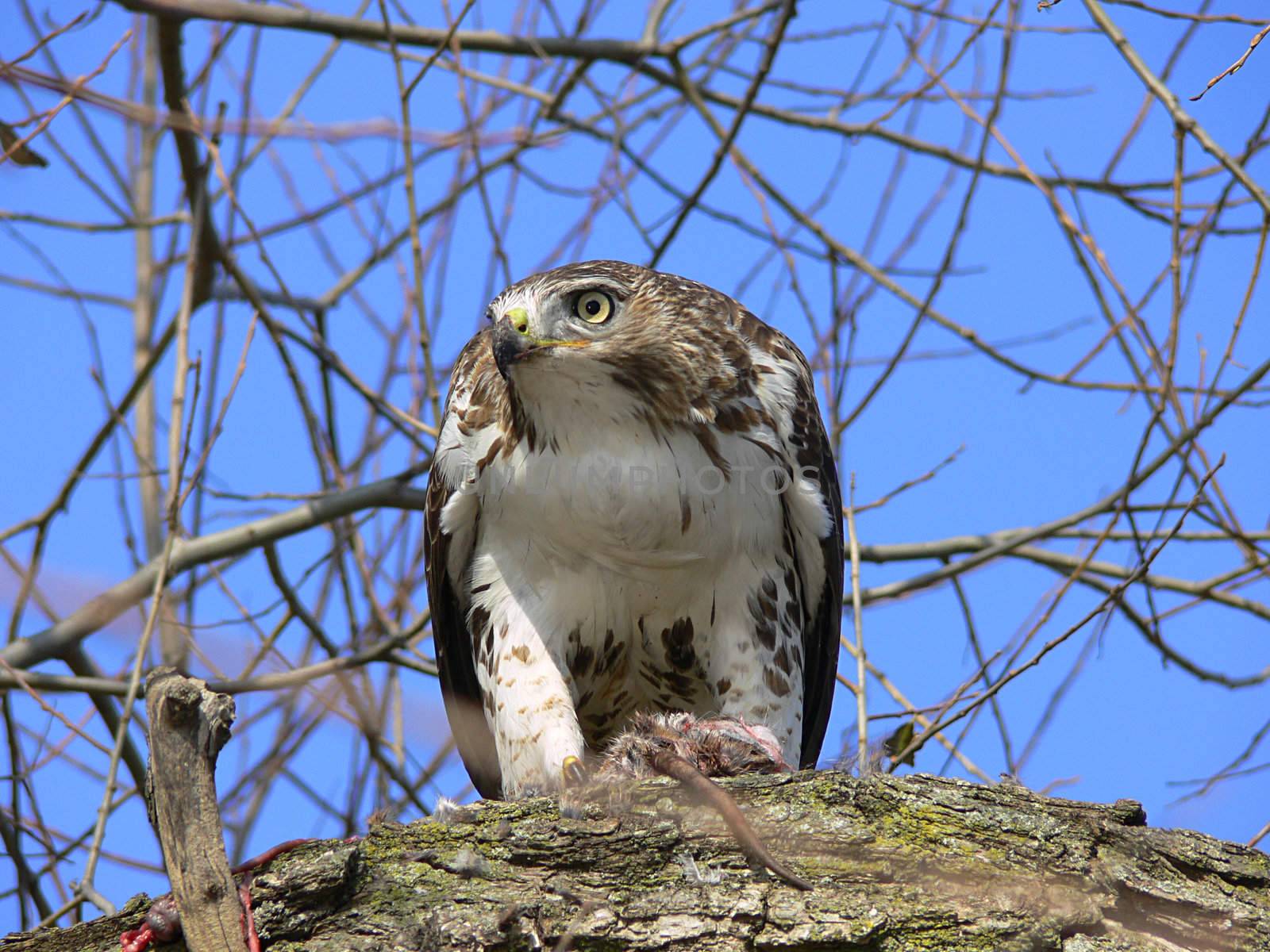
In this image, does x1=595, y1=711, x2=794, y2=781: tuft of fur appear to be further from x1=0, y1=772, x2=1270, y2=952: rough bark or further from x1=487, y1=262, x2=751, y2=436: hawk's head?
x1=487, y1=262, x2=751, y2=436: hawk's head

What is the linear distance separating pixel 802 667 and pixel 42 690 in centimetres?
293

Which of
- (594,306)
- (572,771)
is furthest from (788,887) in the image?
(594,306)

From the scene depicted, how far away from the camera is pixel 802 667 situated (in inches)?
200

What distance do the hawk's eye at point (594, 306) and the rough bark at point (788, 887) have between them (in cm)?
183

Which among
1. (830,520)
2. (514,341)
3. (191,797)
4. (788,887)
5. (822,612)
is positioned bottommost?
(788,887)

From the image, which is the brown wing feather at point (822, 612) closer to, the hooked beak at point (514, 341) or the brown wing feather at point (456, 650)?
the hooked beak at point (514, 341)

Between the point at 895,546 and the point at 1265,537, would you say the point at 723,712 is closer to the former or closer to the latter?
the point at 895,546

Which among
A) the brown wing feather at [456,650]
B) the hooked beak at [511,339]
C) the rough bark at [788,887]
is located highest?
the hooked beak at [511,339]

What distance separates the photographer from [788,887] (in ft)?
10.4

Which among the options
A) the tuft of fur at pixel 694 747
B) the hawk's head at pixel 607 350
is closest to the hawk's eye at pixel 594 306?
the hawk's head at pixel 607 350

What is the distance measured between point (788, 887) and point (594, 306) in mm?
2235

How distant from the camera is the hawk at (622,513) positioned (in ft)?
14.9

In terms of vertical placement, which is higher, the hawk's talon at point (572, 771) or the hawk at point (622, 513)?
the hawk at point (622, 513)

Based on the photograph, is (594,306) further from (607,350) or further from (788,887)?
(788,887)
